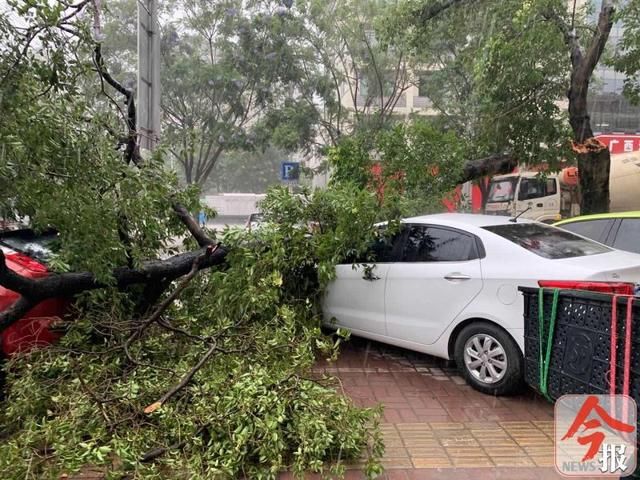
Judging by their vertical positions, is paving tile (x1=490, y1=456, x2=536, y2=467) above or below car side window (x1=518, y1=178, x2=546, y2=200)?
below

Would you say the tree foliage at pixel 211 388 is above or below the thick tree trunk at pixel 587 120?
below

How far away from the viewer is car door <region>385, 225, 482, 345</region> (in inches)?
173

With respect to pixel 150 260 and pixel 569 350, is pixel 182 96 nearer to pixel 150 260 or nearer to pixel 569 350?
pixel 150 260

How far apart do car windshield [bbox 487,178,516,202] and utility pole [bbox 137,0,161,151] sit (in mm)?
13417

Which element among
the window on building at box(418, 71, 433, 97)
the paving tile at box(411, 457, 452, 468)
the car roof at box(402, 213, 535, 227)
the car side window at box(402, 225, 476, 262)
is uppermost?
the window on building at box(418, 71, 433, 97)

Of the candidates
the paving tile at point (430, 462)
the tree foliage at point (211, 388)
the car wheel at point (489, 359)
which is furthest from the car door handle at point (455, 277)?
the paving tile at point (430, 462)

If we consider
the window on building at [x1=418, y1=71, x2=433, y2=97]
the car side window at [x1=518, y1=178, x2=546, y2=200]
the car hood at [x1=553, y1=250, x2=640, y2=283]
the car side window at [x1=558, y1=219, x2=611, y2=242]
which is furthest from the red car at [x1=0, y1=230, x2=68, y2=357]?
the car side window at [x1=518, y1=178, x2=546, y2=200]

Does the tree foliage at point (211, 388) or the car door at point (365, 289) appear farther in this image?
the car door at point (365, 289)

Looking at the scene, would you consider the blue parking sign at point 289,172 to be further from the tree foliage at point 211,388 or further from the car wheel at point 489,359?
the car wheel at point 489,359

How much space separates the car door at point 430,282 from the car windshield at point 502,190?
13556mm

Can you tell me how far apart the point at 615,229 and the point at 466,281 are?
9.10 ft

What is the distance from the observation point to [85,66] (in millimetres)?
3559

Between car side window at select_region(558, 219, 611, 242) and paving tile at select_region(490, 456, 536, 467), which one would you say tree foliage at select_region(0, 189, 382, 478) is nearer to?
paving tile at select_region(490, 456, 536, 467)

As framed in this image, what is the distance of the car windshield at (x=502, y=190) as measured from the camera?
1731cm
